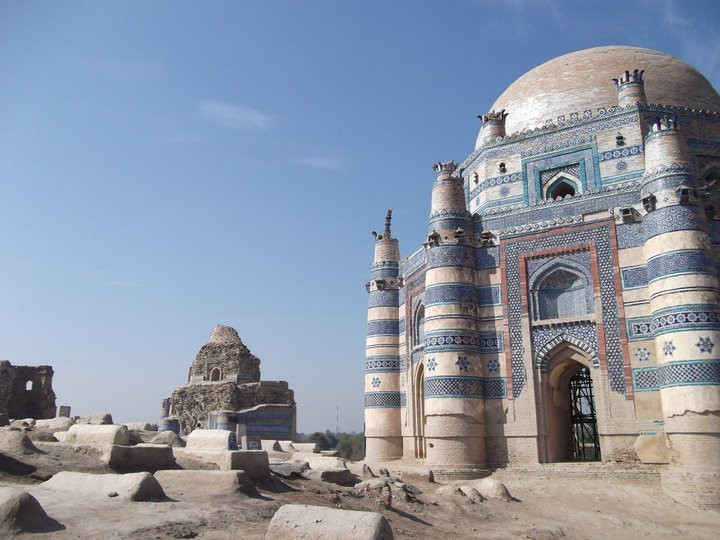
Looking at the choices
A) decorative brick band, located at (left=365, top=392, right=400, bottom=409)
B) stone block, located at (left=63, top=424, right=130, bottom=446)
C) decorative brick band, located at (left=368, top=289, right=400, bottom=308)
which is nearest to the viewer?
stone block, located at (left=63, top=424, right=130, bottom=446)

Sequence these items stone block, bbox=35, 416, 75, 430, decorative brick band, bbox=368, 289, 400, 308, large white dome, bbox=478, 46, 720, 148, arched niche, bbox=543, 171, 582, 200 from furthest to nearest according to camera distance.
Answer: decorative brick band, bbox=368, 289, 400, 308, large white dome, bbox=478, 46, 720, 148, arched niche, bbox=543, 171, 582, 200, stone block, bbox=35, 416, 75, 430

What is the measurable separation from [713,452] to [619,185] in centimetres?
687

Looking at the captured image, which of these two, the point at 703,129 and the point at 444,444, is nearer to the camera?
the point at 444,444

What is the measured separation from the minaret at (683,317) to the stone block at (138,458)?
1024 cm

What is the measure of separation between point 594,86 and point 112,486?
19315 mm

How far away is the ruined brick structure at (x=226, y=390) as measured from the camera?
2884 cm

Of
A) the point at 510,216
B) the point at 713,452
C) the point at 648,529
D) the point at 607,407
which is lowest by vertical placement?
the point at 648,529

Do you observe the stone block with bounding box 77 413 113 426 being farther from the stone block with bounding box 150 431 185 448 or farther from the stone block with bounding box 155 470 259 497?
the stone block with bounding box 155 470 259 497

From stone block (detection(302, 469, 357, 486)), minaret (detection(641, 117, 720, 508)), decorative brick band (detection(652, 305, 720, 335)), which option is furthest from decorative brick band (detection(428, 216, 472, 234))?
stone block (detection(302, 469, 357, 486))

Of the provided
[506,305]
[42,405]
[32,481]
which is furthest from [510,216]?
[42,405]

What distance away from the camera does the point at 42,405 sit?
103 ft

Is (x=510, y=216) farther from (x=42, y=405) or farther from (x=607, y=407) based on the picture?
(x=42, y=405)

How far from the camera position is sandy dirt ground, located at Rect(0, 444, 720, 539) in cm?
610

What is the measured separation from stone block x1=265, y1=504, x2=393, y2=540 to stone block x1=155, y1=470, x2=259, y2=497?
1.88 meters
